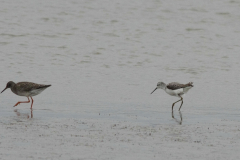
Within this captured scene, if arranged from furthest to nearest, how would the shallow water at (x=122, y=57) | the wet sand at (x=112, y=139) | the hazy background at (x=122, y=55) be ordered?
the hazy background at (x=122, y=55), the shallow water at (x=122, y=57), the wet sand at (x=112, y=139)

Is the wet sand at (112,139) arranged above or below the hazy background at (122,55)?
above

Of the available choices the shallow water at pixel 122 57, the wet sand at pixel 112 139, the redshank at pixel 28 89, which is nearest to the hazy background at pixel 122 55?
the shallow water at pixel 122 57

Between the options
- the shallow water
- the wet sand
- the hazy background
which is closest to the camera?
the wet sand

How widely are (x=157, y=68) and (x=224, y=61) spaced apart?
3.70m

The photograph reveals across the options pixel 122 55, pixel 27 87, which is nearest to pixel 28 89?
pixel 27 87

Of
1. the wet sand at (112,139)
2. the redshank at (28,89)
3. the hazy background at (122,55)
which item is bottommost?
the hazy background at (122,55)

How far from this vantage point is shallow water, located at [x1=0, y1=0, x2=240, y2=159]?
15180 mm

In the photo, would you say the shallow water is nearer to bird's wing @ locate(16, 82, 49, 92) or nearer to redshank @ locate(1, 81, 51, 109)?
redshank @ locate(1, 81, 51, 109)

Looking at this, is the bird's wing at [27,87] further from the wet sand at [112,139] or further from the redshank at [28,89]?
the wet sand at [112,139]

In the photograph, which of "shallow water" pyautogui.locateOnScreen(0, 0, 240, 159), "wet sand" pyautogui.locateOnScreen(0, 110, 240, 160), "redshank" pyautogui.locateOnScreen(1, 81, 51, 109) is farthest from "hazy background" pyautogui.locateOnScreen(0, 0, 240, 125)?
"wet sand" pyautogui.locateOnScreen(0, 110, 240, 160)

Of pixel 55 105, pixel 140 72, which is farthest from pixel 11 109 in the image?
pixel 140 72

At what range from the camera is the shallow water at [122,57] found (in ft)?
49.8

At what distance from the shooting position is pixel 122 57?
2469 cm

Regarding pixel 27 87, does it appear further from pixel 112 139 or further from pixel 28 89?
pixel 112 139
